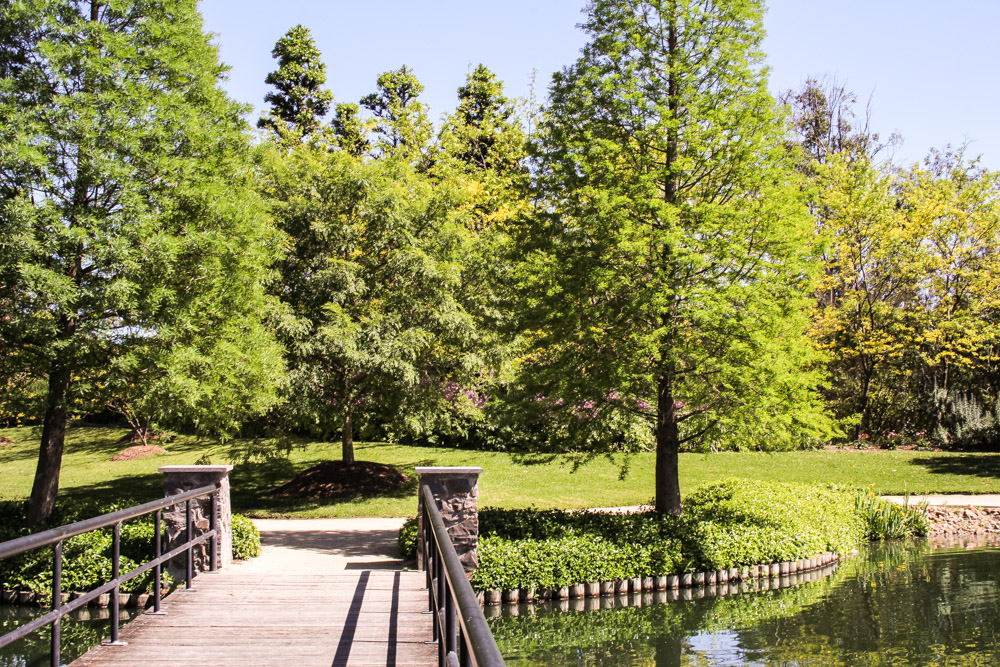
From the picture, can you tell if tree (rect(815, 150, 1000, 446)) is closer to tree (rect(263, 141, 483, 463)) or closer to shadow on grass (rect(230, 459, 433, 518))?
tree (rect(263, 141, 483, 463))

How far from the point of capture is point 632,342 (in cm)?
1171

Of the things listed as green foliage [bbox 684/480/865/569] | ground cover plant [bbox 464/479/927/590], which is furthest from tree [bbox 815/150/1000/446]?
ground cover plant [bbox 464/479/927/590]

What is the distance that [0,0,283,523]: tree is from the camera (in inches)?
425

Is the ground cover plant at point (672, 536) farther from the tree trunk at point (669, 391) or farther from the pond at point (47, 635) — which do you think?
the pond at point (47, 635)

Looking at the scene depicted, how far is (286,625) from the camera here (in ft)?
20.6

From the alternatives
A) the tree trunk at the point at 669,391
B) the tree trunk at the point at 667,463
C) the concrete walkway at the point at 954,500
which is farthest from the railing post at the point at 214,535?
the concrete walkway at the point at 954,500

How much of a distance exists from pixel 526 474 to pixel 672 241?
11.3m

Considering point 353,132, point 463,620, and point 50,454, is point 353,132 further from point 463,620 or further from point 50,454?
point 463,620

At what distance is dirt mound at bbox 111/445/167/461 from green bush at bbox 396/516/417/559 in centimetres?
1649

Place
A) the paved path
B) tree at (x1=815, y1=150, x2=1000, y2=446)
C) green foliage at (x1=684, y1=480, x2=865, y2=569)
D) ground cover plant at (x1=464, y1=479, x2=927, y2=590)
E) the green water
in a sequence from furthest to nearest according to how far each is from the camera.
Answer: tree at (x1=815, y1=150, x2=1000, y2=446)
green foliage at (x1=684, y1=480, x2=865, y2=569)
ground cover plant at (x1=464, y1=479, x2=927, y2=590)
the green water
the paved path

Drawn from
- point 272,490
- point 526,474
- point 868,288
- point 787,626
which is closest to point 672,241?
point 787,626

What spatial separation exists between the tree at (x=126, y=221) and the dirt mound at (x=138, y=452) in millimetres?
13226

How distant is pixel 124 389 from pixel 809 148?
1394 inches

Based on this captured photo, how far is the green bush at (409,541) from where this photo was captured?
11492mm
